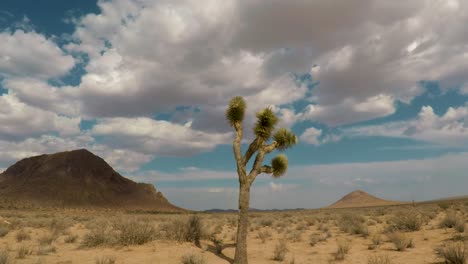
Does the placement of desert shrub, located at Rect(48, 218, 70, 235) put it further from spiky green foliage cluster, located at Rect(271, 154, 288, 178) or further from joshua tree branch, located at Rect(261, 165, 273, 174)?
spiky green foliage cluster, located at Rect(271, 154, 288, 178)

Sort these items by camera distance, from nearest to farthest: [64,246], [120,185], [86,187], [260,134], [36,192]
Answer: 1. [260,134]
2. [64,246]
3. [36,192]
4. [86,187]
5. [120,185]

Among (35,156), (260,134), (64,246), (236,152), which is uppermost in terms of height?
(35,156)

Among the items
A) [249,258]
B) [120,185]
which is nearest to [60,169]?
[120,185]


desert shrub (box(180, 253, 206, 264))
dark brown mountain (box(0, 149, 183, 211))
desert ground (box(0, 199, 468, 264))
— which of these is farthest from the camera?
dark brown mountain (box(0, 149, 183, 211))

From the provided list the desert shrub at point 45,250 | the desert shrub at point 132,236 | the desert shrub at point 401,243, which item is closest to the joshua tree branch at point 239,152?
the desert shrub at point 132,236

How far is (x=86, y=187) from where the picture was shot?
92875 millimetres

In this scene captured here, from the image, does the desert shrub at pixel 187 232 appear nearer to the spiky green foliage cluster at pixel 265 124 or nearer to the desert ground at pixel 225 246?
the desert ground at pixel 225 246

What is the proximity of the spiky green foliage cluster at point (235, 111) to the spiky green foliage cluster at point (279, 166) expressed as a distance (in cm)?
215

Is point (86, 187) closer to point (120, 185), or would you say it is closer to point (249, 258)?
point (120, 185)

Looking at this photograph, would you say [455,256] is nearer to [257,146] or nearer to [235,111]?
[257,146]

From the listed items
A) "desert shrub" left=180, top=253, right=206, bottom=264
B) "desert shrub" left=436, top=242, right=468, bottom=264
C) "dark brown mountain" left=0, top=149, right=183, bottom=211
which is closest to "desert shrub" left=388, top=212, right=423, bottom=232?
"desert shrub" left=436, top=242, right=468, bottom=264

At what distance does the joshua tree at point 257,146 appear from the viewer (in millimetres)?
12102

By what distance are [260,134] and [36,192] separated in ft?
290

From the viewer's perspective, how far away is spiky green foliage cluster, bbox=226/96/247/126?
44.4 feet
